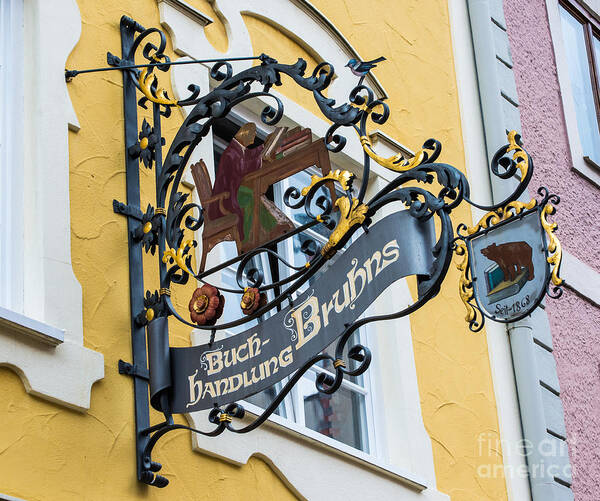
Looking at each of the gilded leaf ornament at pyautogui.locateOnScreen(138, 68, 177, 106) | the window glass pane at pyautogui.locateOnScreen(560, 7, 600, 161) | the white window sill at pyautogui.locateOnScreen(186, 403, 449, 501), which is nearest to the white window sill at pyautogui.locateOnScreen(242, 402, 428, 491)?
the white window sill at pyautogui.locateOnScreen(186, 403, 449, 501)

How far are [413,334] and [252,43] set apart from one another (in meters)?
1.79

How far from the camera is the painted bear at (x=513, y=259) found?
15.3 feet

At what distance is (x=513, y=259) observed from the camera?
15.3ft

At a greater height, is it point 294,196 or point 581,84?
point 581,84

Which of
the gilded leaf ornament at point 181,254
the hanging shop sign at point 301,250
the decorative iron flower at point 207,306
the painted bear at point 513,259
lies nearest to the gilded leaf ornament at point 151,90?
the hanging shop sign at point 301,250

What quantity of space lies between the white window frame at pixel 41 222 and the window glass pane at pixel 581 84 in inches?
206

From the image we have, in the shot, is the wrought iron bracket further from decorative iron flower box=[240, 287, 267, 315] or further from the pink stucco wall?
the pink stucco wall

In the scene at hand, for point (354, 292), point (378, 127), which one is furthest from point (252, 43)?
point (354, 292)

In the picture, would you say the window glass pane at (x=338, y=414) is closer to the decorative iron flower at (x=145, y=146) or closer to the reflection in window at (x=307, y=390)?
the reflection in window at (x=307, y=390)

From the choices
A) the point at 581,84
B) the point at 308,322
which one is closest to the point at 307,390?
the point at 308,322

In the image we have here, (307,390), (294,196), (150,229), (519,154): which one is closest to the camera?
(519,154)

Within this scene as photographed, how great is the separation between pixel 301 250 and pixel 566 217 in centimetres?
449

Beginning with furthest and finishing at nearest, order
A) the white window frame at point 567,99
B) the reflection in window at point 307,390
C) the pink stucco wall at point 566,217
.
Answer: the white window frame at point 567,99 → the pink stucco wall at point 566,217 → the reflection in window at point 307,390

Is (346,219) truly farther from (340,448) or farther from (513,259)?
(340,448)
